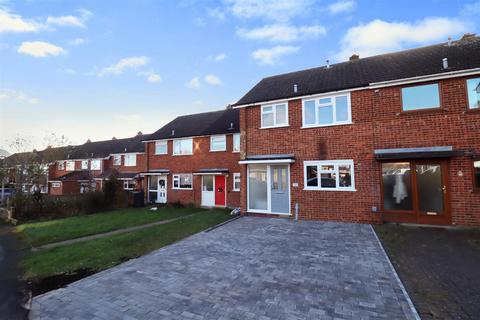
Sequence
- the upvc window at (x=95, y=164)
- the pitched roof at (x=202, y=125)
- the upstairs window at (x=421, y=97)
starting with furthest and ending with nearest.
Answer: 1. the upvc window at (x=95, y=164)
2. the pitched roof at (x=202, y=125)
3. the upstairs window at (x=421, y=97)

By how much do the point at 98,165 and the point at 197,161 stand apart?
19.9 metres

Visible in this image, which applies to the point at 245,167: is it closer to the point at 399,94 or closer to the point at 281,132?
the point at 281,132

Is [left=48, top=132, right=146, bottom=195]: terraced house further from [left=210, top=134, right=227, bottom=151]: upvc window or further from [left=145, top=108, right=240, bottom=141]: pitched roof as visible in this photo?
[left=210, top=134, right=227, bottom=151]: upvc window

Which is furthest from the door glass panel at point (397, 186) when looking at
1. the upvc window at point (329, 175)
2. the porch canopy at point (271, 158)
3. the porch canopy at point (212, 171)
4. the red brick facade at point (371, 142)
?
the porch canopy at point (212, 171)

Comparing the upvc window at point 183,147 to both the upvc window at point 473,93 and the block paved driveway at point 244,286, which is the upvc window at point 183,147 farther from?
the upvc window at point 473,93

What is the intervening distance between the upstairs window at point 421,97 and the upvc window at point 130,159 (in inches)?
990

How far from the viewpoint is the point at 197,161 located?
19031mm

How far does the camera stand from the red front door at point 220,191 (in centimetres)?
1754

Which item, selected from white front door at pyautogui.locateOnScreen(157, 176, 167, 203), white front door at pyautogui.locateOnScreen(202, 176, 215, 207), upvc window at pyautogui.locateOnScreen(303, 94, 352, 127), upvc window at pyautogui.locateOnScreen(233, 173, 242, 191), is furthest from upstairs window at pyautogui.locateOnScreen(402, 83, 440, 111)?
white front door at pyautogui.locateOnScreen(157, 176, 167, 203)

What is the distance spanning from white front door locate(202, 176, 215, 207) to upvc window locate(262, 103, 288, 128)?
702cm

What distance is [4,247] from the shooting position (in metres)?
9.52

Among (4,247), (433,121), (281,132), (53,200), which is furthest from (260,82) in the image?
(53,200)

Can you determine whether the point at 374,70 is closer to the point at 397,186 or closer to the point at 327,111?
the point at 327,111

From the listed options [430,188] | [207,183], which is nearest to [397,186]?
[430,188]
